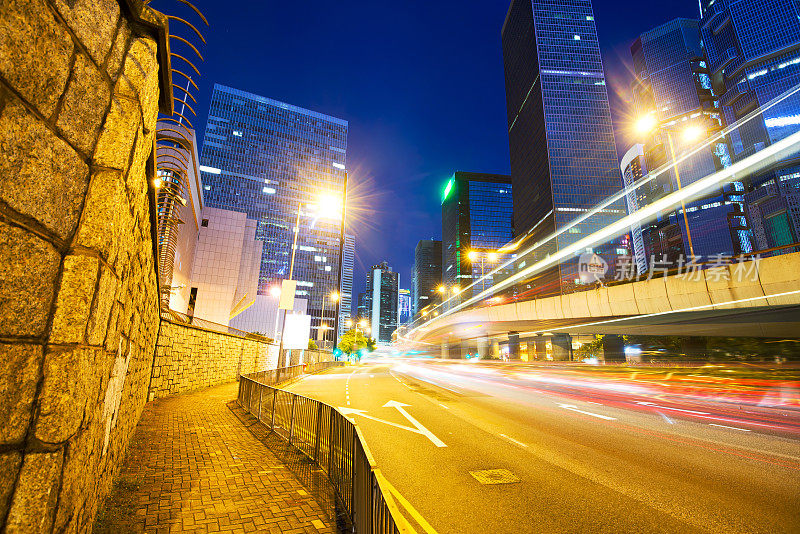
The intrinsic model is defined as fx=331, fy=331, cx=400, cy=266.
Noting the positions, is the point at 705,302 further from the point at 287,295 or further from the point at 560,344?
the point at 560,344

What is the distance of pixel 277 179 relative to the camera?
125 m

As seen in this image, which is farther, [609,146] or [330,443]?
[609,146]

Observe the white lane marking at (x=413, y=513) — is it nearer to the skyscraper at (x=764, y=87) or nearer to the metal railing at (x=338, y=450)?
the metal railing at (x=338, y=450)

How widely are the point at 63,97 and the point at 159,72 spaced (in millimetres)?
1837

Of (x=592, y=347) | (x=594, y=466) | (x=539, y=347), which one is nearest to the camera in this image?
(x=594, y=466)

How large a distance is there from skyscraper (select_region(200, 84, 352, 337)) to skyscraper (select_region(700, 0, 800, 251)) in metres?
161

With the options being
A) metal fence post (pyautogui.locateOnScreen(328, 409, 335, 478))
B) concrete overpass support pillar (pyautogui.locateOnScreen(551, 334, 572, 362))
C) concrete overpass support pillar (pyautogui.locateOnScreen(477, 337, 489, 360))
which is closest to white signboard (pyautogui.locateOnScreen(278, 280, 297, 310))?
metal fence post (pyautogui.locateOnScreen(328, 409, 335, 478))

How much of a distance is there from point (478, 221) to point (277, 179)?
10304 cm

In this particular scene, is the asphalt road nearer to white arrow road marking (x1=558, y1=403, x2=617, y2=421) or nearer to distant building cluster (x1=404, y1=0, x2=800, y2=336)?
white arrow road marking (x1=558, y1=403, x2=617, y2=421)

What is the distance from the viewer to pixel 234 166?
12056 centimetres

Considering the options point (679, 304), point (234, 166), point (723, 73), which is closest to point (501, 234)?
point (723, 73)

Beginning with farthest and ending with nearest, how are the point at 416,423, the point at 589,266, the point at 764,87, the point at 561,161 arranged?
the point at 764,87 < the point at 561,161 < the point at 589,266 < the point at 416,423

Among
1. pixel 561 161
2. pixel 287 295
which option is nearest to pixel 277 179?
pixel 561 161

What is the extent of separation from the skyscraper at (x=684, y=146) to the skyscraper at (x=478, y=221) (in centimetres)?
6741
